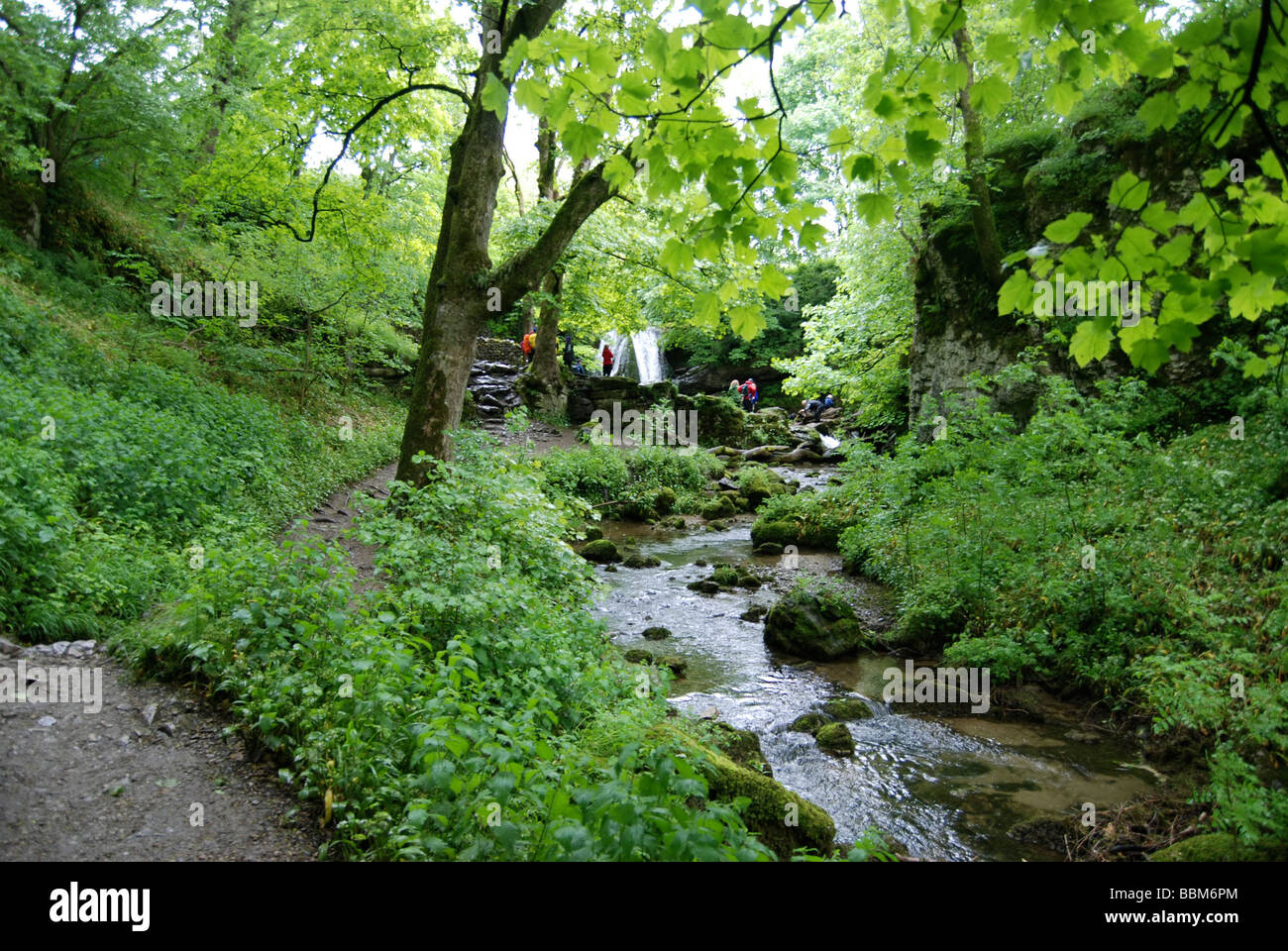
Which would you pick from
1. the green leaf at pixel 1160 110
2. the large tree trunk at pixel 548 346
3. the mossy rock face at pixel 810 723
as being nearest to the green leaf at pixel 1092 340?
the green leaf at pixel 1160 110

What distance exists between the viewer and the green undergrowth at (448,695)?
274 cm

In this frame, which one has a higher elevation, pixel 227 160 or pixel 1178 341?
pixel 227 160

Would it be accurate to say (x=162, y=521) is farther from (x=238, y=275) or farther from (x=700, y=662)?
(x=238, y=275)

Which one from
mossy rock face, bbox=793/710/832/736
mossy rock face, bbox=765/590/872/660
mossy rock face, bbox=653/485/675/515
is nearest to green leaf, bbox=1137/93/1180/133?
mossy rock face, bbox=793/710/832/736

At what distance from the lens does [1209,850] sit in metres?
4.29

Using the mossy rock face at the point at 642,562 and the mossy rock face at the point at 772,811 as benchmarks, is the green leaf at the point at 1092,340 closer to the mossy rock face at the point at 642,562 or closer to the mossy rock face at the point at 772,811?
the mossy rock face at the point at 772,811

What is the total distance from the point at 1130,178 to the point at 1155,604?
6.22m

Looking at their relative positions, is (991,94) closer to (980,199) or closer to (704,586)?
(704,586)

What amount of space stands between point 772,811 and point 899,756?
2.49 metres

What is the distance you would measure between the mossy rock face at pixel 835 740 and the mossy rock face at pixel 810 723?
19 centimetres

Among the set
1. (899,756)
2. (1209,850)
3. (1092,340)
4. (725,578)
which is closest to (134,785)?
(1092,340)

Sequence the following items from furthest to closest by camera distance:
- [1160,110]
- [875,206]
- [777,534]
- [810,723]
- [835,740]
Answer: [777,534] < [810,723] < [835,740] < [875,206] < [1160,110]

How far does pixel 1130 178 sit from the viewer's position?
267 cm
